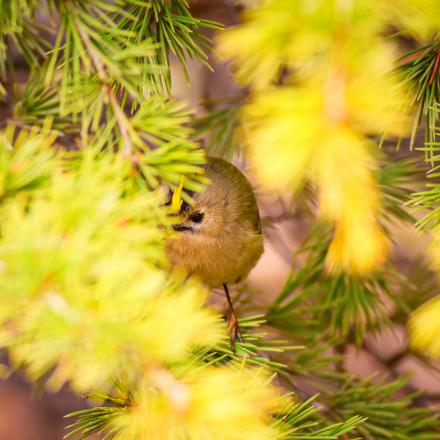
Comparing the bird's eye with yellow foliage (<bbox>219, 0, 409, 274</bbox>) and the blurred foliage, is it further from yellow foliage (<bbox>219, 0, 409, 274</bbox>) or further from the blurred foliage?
yellow foliage (<bbox>219, 0, 409, 274</bbox>)

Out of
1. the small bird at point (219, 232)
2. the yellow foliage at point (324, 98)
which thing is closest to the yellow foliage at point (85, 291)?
the yellow foliage at point (324, 98)

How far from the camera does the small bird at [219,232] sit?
1.16m

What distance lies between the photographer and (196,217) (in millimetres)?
1209

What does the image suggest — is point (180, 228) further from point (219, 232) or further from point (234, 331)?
point (234, 331)

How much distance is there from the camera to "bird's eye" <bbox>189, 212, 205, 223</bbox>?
120 cm

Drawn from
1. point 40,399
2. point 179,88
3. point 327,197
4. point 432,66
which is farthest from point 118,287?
point 179,88

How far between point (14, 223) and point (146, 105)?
219 mm

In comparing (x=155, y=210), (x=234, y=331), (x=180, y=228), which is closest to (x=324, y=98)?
(x=155, y=210)

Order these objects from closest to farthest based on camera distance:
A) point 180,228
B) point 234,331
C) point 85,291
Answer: point 85,291 → point 234,331 → point 180,228

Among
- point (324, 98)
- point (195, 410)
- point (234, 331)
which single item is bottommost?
point (234, 331)

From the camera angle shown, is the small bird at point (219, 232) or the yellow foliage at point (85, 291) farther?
the small bird at point (219, 232)

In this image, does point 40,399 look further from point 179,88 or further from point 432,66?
point 432,66

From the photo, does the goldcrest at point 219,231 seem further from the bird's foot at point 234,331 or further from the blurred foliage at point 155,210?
the blurred foliage at point 155,210

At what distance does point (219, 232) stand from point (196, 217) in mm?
54
